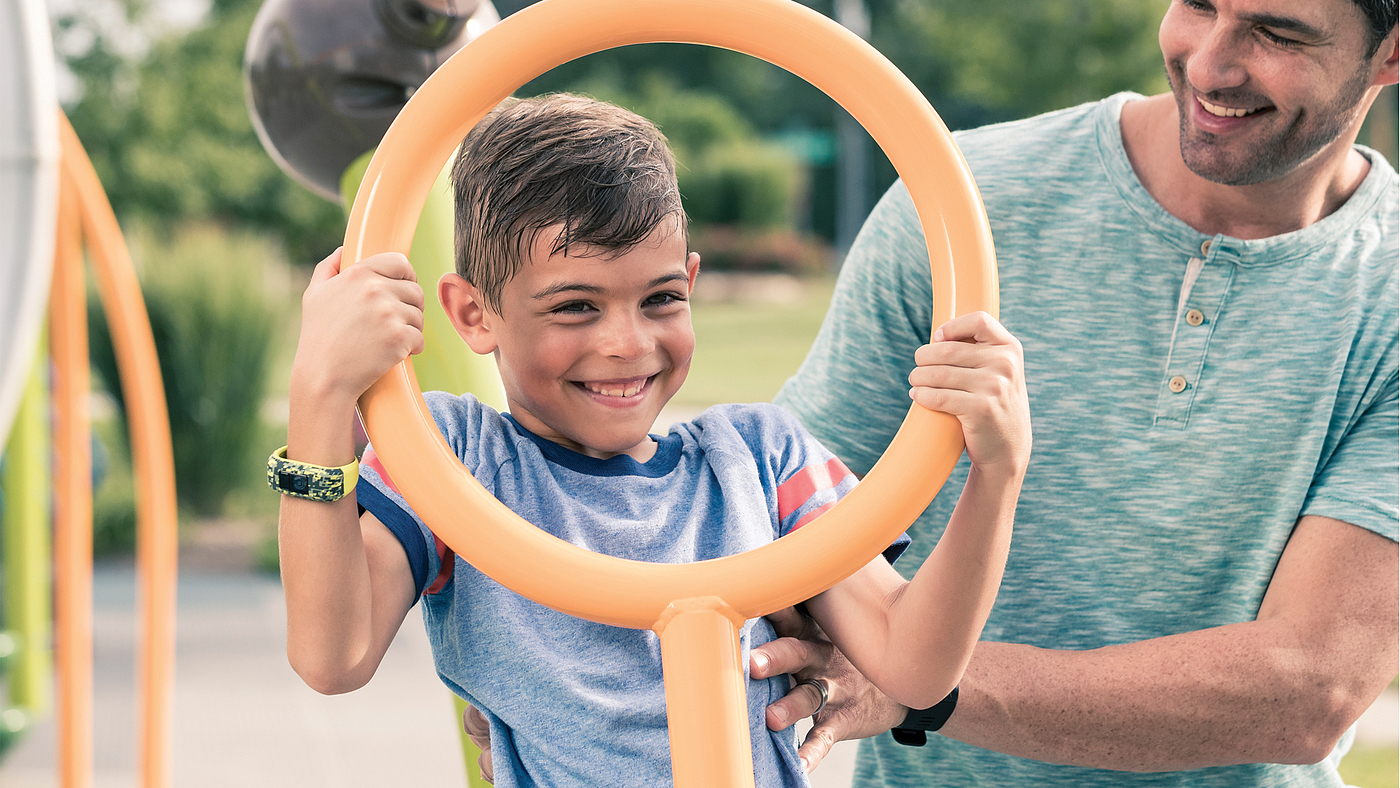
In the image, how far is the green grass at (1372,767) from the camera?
3889 mm

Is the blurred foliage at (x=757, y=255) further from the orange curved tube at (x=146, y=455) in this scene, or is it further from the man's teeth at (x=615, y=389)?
the man's teeth at (x=615, y=389)

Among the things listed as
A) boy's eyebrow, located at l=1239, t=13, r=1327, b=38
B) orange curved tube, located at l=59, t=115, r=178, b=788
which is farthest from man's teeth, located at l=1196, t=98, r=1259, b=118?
orange curved tube, located at l=59, t=115, r=178, b=788

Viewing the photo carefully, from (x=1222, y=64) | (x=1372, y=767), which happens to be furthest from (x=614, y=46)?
(x=1372, y=767)

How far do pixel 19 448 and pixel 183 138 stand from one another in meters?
13.0

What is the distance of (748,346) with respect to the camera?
1301cm

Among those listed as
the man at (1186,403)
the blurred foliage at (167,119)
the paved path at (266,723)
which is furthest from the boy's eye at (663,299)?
the blurred foliage at (167,119)

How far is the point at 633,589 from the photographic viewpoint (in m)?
1.04

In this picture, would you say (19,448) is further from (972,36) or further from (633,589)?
(972,36)

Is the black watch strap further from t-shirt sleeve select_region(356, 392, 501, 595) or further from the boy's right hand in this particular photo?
the boy's right hand

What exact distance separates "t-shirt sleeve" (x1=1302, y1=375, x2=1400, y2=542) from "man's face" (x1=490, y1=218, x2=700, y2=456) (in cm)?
90

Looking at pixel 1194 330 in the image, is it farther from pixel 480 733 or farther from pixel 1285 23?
pixel 480 733

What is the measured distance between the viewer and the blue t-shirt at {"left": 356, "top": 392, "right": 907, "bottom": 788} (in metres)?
1.19

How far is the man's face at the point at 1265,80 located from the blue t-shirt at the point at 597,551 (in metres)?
0.71

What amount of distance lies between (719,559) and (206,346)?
6.58 m
